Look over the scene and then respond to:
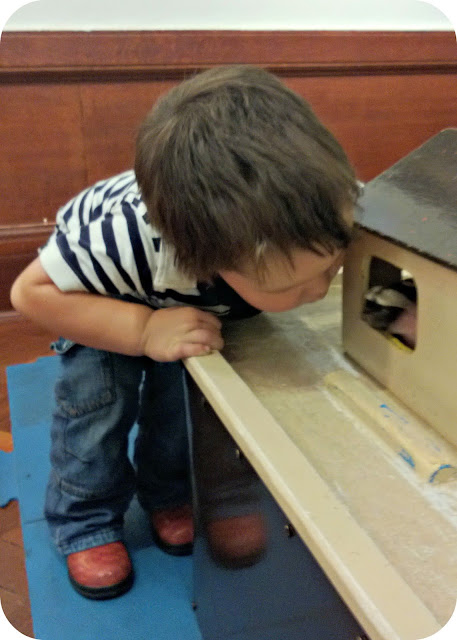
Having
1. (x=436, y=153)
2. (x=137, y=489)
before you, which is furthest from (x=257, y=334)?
(x=137, y=489)

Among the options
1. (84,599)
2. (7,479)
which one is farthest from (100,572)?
(7,479)

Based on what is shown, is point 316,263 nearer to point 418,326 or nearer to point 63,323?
point 418,326

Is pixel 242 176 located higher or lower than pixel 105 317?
higher

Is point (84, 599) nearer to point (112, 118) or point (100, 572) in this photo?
point (100, 572)

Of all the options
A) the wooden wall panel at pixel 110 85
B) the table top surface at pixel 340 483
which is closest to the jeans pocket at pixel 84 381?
the table top surface at pixel 340 483

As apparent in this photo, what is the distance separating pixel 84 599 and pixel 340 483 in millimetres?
435

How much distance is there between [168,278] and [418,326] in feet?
0.67

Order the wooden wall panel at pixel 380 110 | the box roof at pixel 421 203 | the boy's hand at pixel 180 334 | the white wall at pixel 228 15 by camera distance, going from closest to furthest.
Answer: the box roof at pixel 421 203, the boy's hand at pixel 180 334, the white wall at pixel 228 15, the wooden wall panel at pixel 380 110

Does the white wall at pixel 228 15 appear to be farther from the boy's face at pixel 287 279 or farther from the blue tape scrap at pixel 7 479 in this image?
the boy's face at pixel 287 279

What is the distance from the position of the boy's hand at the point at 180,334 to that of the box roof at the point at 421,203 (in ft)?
0.49

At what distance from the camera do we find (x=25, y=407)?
1016 mm

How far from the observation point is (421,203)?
0.45m

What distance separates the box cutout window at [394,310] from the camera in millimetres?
489

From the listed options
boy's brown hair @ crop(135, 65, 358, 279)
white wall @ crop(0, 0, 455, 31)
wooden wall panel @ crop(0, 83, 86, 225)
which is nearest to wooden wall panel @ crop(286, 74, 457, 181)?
white wall @ crop(0, 0, 455, 31)
